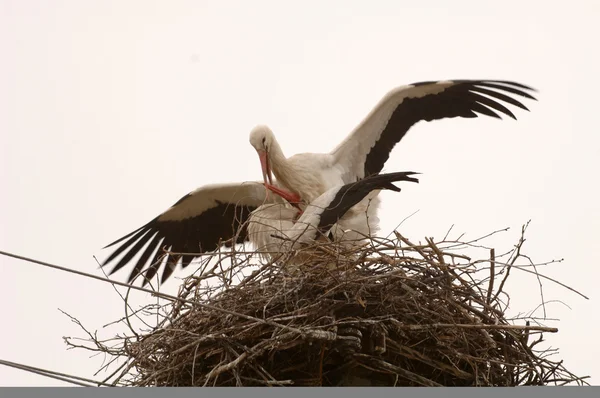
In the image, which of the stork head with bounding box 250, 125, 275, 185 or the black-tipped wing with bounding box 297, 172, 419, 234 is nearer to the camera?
the black-tipped wing with bounding box 297, 172, 419, 234

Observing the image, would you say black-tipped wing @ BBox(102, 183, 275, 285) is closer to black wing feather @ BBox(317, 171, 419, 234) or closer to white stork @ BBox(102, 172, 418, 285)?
white stork @ BBox(102, 172, 418, 285)

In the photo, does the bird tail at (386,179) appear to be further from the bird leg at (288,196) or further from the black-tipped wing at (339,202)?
the bird leg at (288,196)

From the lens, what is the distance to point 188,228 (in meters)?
5.78

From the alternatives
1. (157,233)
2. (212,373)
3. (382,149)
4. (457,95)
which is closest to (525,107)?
(457,95)

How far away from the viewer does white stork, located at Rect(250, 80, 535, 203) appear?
16.7 ft

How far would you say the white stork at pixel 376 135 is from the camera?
5090 mm

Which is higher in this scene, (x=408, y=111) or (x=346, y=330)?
(x=408, y=111)

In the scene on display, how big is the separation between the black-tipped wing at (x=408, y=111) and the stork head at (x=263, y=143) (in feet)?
1.37

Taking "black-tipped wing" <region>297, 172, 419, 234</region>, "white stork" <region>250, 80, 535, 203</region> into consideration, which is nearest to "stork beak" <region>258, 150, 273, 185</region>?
"white stork" <region>250, 80, 535, 203</region>

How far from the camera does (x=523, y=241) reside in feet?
12.6

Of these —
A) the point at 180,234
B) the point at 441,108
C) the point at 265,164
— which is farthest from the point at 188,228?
the point at 441,108

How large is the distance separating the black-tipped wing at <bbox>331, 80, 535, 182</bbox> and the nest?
151 centimetres

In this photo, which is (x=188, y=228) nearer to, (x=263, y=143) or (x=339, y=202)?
(x=263, y=143)

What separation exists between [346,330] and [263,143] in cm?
172
